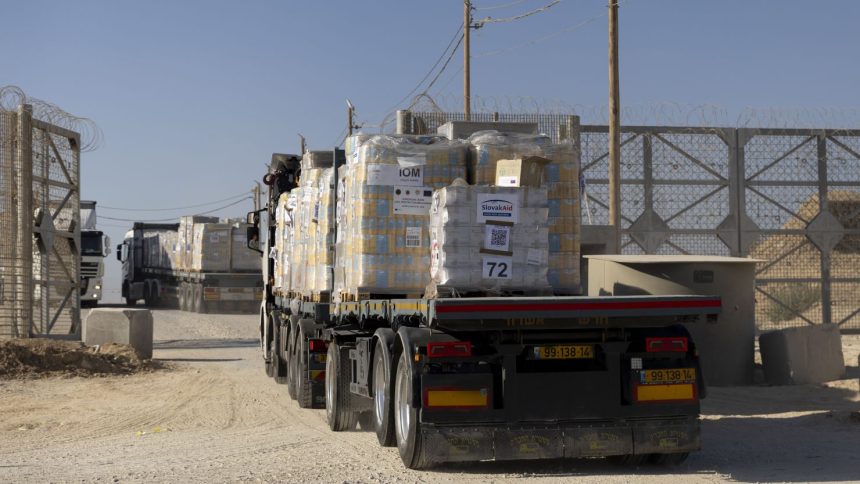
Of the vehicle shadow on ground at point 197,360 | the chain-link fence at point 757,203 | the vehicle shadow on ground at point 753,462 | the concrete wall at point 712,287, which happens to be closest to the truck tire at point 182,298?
the vehicle shadow on ground at point 197,360

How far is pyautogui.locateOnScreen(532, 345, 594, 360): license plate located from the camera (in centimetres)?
859

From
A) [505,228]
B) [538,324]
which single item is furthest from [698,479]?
[505,228]

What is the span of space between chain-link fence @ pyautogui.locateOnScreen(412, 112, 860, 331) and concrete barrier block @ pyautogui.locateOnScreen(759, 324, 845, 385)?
15.2ft

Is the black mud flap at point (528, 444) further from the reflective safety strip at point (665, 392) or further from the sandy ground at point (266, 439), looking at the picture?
the reflective safety strip at point (665, 392)

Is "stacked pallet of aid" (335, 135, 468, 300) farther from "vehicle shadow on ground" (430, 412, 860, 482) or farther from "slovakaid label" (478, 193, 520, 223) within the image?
"vehicle shadow on ground" (430, 412, 860, 482)

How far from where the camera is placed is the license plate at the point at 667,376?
28.5 ft

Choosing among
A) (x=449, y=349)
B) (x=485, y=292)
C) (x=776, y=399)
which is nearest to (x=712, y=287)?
(x=776, y=399)

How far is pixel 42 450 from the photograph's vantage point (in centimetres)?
1047

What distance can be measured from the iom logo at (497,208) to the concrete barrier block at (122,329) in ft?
44.9

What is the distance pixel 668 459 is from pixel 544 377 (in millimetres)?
1386

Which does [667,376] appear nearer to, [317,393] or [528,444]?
[528,444]

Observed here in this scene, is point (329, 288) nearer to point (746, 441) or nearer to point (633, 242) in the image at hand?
point (746, 441)

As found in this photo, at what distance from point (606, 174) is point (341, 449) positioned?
1078 centimetres

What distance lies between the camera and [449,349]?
8430 millimetres
